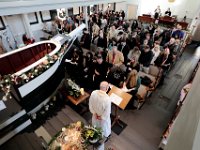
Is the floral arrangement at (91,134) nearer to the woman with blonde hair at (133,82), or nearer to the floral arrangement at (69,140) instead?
the floral arrangement at (69,140)

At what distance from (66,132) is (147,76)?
12.0 ft

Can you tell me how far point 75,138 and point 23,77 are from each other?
220 cm

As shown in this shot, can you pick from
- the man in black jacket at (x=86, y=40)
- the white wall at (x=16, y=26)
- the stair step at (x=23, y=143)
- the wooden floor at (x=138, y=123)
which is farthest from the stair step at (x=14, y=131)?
the white wall at (x=16, y=26)

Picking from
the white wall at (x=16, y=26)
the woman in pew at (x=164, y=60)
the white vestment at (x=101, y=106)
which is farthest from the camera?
the white wall at (x=16, y=26)

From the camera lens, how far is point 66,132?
7.94 ft

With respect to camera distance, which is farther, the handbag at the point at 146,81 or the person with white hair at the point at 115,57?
the person with white hair at the point at 115,57

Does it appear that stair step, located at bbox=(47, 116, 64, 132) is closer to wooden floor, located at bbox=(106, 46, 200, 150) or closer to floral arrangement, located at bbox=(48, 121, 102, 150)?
wooden floor, located at bbox=(106, 46, 200, 150)

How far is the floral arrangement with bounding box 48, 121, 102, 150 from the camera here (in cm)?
222

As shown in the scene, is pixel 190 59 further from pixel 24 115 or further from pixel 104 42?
pixel 24 115

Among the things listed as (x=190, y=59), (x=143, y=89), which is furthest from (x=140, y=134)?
(x=190, y=59)

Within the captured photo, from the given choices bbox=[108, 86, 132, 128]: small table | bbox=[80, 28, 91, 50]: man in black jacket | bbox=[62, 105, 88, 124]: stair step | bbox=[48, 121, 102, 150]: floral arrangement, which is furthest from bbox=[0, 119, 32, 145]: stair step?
bbox=[80, 28, 91, 50]: man in black jacket

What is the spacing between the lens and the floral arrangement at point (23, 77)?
3361mm

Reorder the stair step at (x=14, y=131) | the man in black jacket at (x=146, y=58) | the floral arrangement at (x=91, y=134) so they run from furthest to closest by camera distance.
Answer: the man in black jacket at (x=146, y=58)
the stair step at (x=14, y=131)
the floral arrangement at (x=91, y=134)

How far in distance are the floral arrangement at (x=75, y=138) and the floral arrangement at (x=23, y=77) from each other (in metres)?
1.88
